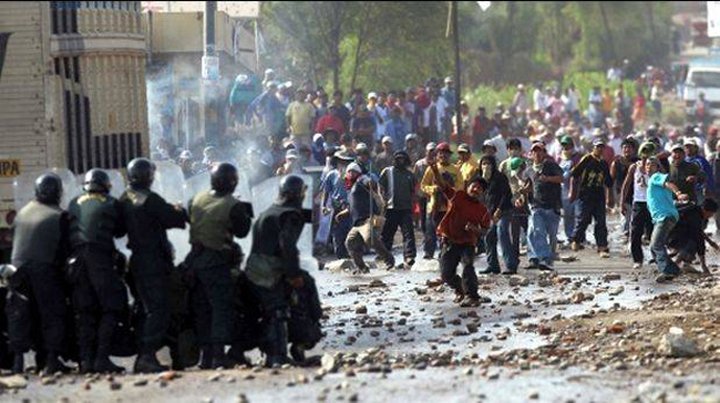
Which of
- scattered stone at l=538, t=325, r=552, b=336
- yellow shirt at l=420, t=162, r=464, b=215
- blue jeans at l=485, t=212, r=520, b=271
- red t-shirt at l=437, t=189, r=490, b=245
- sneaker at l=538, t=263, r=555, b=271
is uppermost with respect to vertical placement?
yellow shirt at l=420, t=162, r=464, b=215

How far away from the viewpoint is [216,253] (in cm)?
1450

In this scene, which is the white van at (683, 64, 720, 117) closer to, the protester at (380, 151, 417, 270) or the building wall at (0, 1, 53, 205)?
the protester at (380, 151, 417, 270)

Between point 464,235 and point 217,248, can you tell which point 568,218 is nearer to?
point 464,235

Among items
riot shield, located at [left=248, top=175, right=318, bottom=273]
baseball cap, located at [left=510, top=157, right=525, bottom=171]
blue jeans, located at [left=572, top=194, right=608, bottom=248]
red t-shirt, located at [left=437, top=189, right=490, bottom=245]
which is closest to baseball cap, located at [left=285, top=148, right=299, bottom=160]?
baseball cap, located at [left=510, top=157, right=525, bottom=171]

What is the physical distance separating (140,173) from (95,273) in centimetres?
83

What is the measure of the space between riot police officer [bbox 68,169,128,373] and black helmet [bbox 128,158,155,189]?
20 centimetres

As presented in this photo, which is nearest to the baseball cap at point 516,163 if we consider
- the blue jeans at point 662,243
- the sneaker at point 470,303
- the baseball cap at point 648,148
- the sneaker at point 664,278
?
the baseball cap at point 648,148

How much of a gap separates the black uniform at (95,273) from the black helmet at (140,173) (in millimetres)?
217

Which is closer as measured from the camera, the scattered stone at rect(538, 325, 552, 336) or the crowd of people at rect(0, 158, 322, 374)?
the crowd of people at rect(0, 158, 322, 374)

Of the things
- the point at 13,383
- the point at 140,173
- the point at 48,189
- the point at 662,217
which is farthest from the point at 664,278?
the point at 13,383

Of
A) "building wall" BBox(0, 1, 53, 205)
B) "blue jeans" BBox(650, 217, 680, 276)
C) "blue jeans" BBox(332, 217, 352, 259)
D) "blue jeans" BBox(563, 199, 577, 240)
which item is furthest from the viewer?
"blue jeans" BBox(563, 199, 577, 240)

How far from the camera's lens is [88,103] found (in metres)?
19.4

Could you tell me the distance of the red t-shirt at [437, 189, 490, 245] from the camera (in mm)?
18922

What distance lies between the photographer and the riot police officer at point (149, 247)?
1439cm
